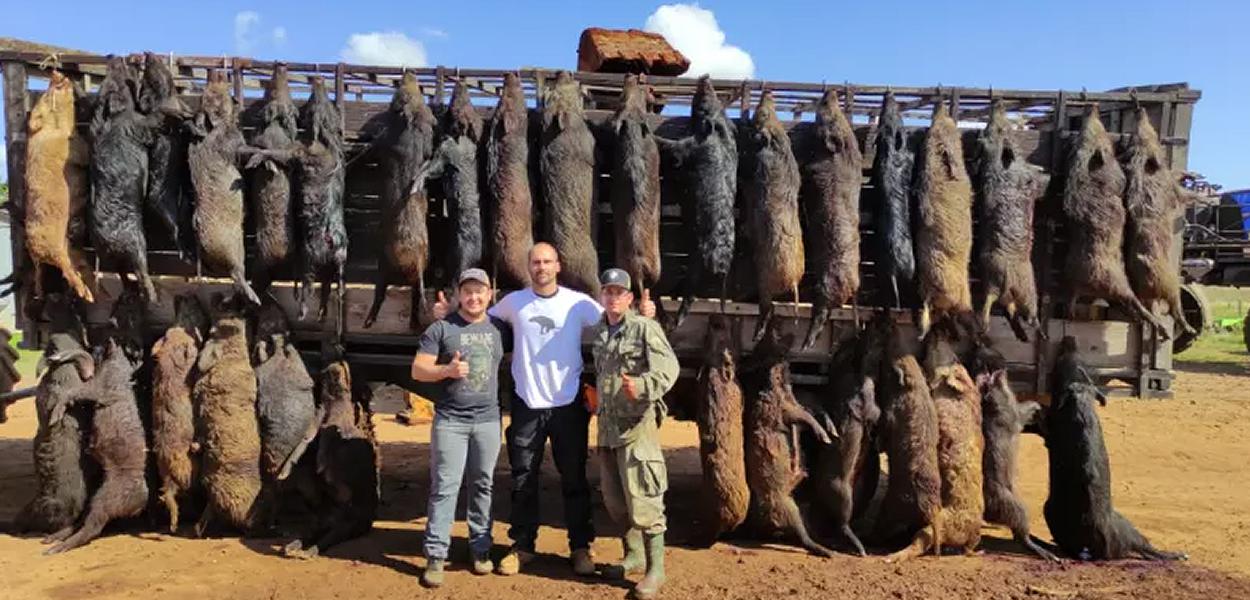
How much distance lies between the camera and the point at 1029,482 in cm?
763

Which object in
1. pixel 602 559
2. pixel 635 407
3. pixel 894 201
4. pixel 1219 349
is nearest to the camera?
pixel 635 407

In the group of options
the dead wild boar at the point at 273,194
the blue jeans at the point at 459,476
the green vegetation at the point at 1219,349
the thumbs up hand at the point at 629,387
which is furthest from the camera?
the green vegetation at the point at 1219,349

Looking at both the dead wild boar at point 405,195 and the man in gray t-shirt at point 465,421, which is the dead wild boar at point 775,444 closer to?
the man in gray t-shirt at point 465,421

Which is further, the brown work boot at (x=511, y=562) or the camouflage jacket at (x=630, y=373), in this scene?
the brown work boot at (x=511, y=562)

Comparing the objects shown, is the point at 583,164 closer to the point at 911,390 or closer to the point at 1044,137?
the point at 911,390

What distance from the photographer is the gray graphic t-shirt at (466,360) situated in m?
4.93

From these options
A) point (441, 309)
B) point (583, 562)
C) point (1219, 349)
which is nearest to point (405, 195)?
point (441, 309)

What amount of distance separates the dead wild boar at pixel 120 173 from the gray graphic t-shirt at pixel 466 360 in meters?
2.12

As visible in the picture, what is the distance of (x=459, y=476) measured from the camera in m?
4.96

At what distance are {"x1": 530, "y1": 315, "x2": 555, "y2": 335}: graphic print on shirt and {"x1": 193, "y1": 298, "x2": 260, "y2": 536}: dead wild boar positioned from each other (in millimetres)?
2194

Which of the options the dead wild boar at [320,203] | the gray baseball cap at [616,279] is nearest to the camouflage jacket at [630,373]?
the gray baseball cap at [616,279]

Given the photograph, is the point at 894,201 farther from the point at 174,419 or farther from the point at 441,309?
the point at 174,419

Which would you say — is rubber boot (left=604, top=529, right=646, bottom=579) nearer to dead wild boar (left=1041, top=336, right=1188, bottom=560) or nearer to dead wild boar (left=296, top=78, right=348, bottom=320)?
dead wild boar (left=296, top=78, right=348, bottom=320)

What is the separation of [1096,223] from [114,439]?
6.83m
